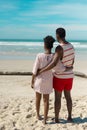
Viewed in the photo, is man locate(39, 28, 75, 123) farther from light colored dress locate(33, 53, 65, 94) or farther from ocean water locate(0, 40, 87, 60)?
ocean water locate(0, 40, 87, 60)

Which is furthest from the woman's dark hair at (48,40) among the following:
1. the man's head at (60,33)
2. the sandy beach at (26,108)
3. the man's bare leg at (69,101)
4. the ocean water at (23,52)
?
the ocean water at (23,52)

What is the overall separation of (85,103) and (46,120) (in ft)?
5.17

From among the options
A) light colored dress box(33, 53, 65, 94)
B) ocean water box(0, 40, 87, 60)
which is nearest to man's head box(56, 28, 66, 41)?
light colored dress box(33, 53, 65, 94)

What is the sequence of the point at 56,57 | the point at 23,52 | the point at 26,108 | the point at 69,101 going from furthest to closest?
the point at 23,52 < the point at 26,108 < the point at 69,101 < the point at 56,57

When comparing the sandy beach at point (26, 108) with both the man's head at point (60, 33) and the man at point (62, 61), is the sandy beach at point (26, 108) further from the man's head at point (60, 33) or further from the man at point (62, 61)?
the man's head at point (60, 33)

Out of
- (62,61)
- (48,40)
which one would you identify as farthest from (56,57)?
(48,40)

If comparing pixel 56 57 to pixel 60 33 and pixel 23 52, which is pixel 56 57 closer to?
pixel 60 33

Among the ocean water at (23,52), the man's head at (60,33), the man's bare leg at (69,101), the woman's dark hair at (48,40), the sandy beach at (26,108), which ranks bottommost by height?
the ocean water at (23,52)

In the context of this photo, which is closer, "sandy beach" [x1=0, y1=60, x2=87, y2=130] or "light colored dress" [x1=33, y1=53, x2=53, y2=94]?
"light colored dress" [x1=33, y1=53, x2=53, y2=94]

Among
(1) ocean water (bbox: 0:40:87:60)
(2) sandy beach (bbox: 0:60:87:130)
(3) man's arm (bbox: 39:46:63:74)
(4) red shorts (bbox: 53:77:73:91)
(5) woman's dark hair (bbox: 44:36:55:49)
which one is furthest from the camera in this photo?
(1) ocean water (bbox: 0:40:87:60)

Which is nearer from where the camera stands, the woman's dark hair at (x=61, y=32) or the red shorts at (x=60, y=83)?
the woman's dark hair at (x=61, y=32)

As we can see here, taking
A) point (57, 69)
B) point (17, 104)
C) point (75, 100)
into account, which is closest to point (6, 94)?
point (17, 104)

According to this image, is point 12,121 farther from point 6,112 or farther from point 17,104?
point 17,104

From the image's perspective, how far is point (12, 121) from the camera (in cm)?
610
